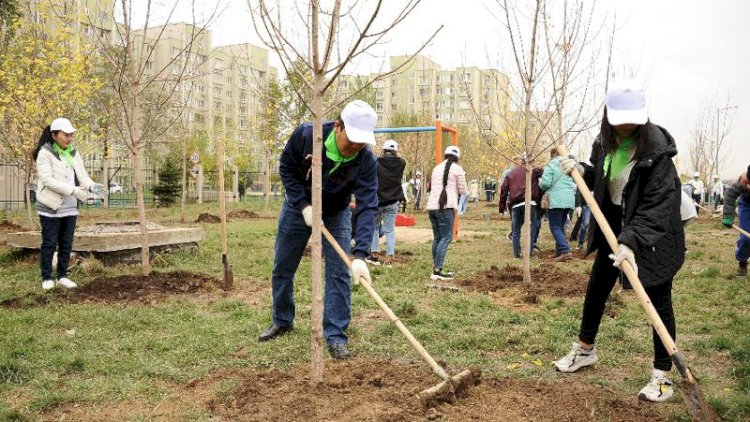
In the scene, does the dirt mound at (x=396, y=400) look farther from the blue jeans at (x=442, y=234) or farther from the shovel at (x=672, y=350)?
the blue jeans at (x=442, y=234)

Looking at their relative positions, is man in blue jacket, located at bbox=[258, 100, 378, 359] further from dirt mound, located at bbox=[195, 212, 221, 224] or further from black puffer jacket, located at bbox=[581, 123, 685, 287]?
dirt mound, located at bbox=[195, 212, 221, 224]

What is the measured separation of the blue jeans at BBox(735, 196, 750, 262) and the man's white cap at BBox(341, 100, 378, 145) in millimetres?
6350

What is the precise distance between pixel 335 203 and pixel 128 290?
3340 mm

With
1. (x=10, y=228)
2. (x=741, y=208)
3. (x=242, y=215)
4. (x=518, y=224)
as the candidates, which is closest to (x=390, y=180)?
(x=518, y=224)

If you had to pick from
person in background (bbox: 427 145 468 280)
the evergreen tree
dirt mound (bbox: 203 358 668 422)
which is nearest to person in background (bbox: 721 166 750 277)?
person in background (bbox: 427 145 468 280)

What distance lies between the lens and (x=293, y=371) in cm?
383

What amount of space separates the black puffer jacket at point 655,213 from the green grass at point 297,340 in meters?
0.84

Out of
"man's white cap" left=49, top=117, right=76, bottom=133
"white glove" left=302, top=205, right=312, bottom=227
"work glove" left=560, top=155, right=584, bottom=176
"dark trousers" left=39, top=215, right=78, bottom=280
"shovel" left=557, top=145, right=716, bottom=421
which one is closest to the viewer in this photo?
"shovel" left=557, top=145, right=716, bottom=421

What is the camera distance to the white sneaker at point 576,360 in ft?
13.2

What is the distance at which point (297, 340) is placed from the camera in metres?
4.61

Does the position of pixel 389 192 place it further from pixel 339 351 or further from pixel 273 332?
pixel 339 351

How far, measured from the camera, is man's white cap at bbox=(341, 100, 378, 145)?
3.55 m

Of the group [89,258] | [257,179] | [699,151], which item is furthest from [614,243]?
[257,179]

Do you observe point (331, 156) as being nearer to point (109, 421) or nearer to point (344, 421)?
point (344, 421)
